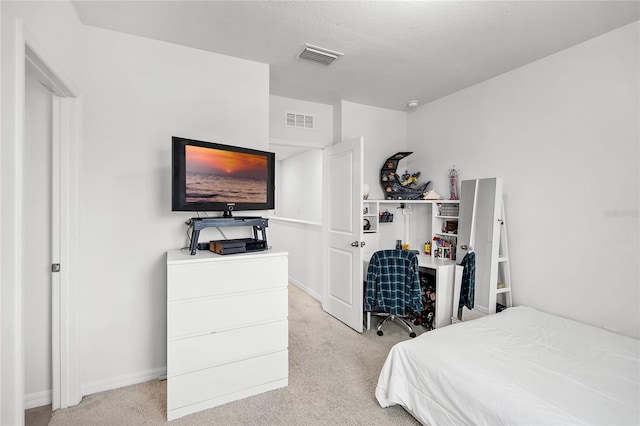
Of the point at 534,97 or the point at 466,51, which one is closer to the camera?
the point at 466,51

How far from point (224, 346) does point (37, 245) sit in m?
1.38

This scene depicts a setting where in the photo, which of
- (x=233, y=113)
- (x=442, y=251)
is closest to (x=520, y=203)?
(x=442, y=251)

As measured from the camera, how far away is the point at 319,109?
372 cm

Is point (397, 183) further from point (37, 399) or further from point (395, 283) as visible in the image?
point (37, 399)

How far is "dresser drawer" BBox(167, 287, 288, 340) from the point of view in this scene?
1.88 m

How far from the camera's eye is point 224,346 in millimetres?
2010

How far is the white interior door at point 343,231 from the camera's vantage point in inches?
125

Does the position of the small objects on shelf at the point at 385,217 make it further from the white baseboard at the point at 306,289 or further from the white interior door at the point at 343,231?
the white baseboard at the point at 306,289

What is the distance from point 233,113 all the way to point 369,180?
191 cm

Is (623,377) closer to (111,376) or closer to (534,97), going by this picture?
(534,97)

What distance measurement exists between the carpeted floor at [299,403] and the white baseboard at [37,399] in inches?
5.6

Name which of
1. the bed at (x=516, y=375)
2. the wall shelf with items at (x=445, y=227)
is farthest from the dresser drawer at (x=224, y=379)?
the wall shelf with items at (x=445, y=227)

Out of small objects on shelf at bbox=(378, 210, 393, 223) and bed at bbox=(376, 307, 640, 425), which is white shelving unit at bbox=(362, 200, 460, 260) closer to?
small objects on shelf at bbox=(378, 210, 393, 223)

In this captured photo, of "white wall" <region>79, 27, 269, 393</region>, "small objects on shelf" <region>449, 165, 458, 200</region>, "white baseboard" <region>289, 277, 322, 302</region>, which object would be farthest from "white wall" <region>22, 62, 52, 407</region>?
"small objects on shelf" <region>449, 165, 458, 200</region>
